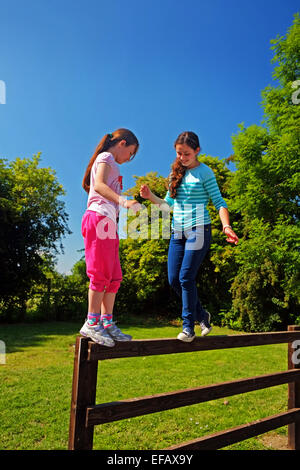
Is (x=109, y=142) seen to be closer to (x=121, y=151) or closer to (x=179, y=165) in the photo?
(x=121, y=151)

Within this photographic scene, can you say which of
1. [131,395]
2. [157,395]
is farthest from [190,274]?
[131,395]

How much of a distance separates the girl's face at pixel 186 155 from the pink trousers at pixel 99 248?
2.93ft

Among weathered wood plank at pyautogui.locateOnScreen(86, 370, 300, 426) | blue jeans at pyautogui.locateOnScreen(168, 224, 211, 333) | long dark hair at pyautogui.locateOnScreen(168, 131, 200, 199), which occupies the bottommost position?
weathered wood plank at pyautogui.locateOnScreen(86, 370, 300, 426)

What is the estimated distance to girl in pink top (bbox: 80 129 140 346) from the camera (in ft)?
7.38

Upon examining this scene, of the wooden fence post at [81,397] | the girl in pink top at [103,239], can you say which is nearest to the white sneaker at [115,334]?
the girl in pink top at [103,239]

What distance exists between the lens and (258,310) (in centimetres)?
1402

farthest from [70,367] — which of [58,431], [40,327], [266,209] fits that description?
[266,209]

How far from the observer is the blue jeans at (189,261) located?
2.60 meters

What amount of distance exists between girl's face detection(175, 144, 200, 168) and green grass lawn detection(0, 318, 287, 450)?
3.48 meters

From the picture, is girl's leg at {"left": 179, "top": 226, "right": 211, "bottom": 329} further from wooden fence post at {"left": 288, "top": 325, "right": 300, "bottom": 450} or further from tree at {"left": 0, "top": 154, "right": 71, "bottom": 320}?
tree at {"left": 0, "top": 154, "right": 71, "bottom": 320}

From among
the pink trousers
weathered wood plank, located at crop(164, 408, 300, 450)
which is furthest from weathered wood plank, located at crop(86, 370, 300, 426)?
the pink trousers

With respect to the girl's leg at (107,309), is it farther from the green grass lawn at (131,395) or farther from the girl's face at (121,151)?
the green grass lawn at (131,395)
